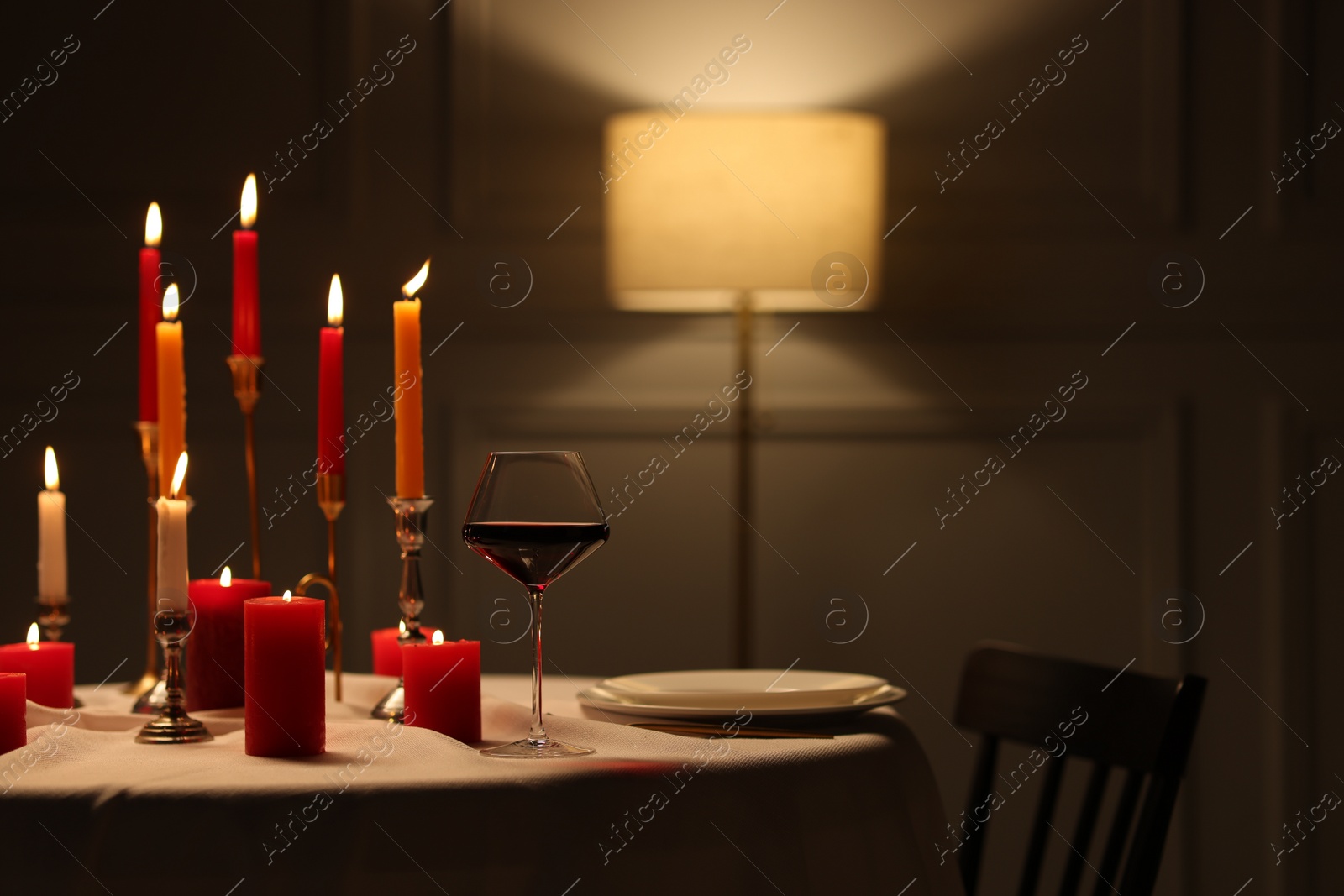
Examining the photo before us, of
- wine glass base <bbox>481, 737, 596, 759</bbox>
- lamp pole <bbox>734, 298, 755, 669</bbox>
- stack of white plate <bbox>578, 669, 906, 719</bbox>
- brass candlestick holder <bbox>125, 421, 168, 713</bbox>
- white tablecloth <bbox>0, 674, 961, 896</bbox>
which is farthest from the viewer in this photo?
lamp pole <bbox>734, 298, 755, 669</bbox>

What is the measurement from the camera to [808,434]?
2.57 meters

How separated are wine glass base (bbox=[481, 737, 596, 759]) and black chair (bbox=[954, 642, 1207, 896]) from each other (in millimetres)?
566

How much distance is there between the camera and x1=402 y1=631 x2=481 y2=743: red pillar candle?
0.94m

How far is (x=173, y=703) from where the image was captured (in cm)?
93

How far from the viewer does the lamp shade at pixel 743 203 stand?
210cm

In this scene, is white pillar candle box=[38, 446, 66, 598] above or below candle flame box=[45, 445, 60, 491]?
below

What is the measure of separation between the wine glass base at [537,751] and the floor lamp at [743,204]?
1.32 meters

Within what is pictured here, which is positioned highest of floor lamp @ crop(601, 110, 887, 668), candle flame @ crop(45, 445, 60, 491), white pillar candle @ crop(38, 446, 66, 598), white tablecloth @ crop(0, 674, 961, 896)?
floor lamp @ crop(601, 110, 887, 668)

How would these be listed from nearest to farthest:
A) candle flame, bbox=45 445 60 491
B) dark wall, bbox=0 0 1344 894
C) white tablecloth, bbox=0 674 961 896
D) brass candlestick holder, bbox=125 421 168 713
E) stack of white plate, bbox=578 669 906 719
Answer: white tablecloth, bbox=0 674 961 896
stack of white plate, bbox=578 669 906 719
brass candlestick holder, bbox=125 421 168 713
candle flame, bbox=45 445 60 491
dark wall, bbox=0 0 1344 894

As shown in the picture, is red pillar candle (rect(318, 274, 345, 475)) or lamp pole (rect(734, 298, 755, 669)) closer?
red pillar candle (rect(318, 274, 345, 475))

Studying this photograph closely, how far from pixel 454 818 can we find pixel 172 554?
30cm

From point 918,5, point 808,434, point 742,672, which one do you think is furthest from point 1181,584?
point 742,672

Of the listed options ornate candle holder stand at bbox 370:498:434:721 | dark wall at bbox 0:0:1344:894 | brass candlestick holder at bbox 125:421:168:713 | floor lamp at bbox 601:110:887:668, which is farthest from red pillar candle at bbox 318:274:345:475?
dark wall at bbox 0:0:1344:894

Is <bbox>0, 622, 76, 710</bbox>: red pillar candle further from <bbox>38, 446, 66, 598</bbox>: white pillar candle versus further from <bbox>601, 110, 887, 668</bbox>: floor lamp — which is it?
<bbox>601, 110, 887, 668</bbox>: floor lamp
